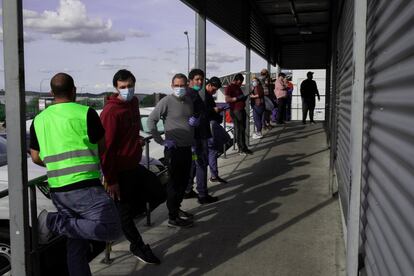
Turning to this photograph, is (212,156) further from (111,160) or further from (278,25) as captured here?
(278,25)

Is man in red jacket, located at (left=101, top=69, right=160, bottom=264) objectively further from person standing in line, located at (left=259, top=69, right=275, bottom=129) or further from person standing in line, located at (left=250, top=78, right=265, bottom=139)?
person standing in line, located at (left=259, top=69, right=275, bottom=129)

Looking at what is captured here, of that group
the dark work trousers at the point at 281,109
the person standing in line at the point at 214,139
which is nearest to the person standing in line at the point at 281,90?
the dark work trousers at the point at 281,109

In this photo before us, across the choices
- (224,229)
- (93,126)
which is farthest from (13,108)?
(224,229)

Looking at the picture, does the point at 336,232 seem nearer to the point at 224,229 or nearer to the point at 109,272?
the point at 224,229

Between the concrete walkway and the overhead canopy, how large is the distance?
2923 millimetres

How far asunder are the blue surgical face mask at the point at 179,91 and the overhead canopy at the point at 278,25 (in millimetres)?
1805

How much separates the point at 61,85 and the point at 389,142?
212cm

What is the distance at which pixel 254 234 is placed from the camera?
17.2ft

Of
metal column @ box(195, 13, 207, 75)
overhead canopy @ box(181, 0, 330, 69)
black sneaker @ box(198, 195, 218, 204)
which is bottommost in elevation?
black sneaker @ box(198, 195, 218, 204)

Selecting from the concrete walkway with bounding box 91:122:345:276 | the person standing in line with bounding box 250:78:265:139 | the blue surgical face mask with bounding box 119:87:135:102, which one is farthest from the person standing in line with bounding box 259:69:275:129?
the blue surgical face mask with bounding box 119:87:135:102

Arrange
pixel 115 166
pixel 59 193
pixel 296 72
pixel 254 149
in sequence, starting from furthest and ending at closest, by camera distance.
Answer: pixel 296 72, pixel 254 149, pixel 115 166, pixel 59 193

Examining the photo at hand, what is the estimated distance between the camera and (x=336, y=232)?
17.2 ft

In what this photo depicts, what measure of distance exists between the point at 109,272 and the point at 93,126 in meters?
1.66

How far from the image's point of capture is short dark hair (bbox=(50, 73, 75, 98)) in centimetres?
321
